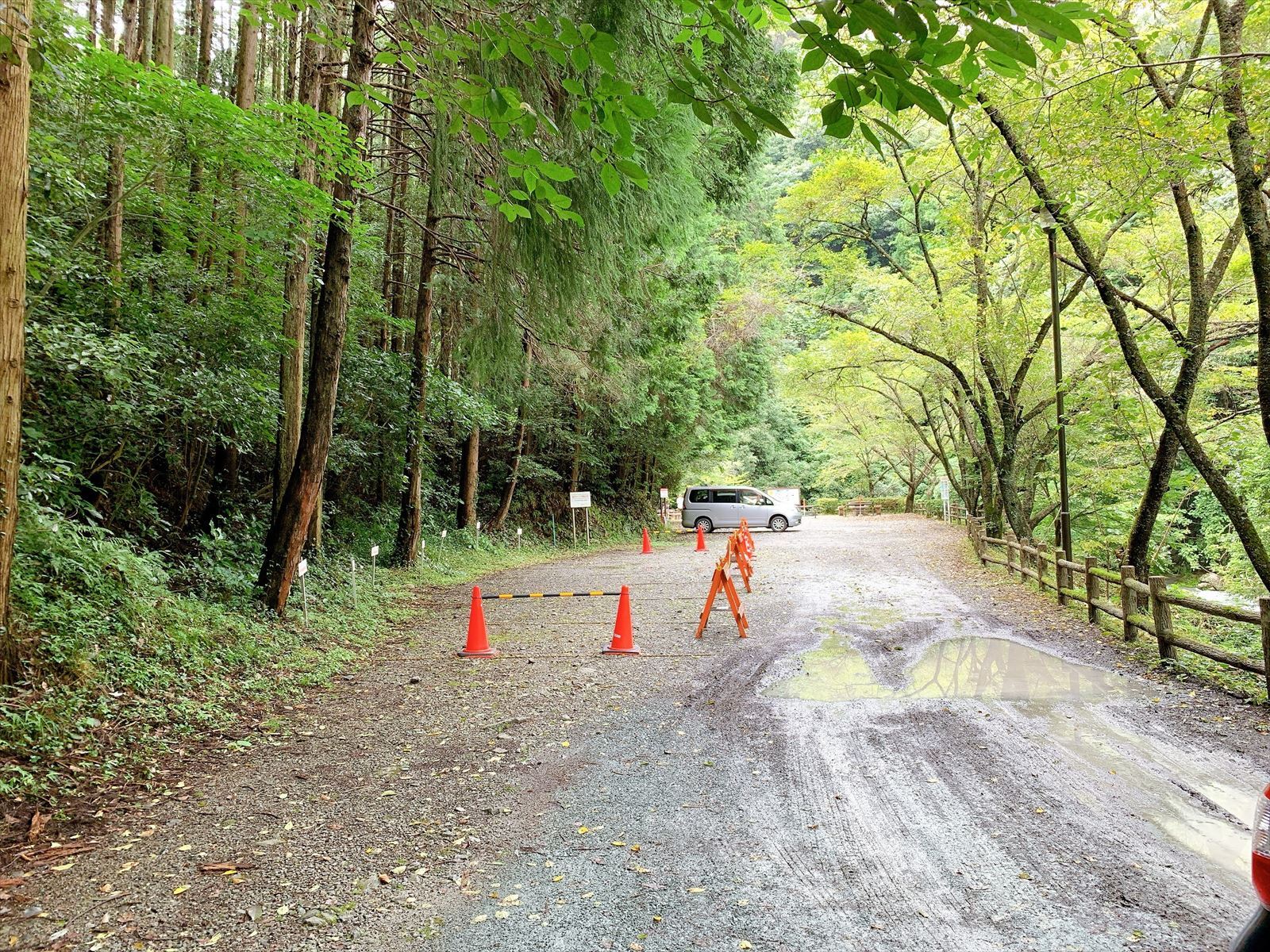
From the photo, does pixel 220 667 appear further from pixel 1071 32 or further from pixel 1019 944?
pixel 1071 32

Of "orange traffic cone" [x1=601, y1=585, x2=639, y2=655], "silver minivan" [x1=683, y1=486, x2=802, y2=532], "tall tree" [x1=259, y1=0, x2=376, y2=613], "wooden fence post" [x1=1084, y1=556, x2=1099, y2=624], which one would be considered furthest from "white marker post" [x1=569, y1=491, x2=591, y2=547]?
"wooden fence post" [x1=1084, y1=556, x2=1099, y2=624]

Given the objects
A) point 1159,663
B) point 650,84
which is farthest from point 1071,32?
point 1159,663

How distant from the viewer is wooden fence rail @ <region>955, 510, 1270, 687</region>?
6.36 metres

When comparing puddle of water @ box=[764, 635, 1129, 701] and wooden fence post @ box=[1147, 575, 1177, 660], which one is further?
wooden fence post @ box=[1147, 575, 1177, 660]

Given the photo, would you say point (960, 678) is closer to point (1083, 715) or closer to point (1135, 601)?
point (1083, 715)

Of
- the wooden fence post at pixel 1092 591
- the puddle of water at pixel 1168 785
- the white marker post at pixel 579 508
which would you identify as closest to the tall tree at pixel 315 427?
the puddle of water at pixel 1168 785

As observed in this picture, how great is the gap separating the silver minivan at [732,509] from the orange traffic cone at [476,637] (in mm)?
19976

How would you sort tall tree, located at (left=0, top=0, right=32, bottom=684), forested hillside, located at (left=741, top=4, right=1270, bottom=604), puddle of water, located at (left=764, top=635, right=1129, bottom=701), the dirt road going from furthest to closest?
forested hillside, located at (left=741, top=4, right=1270, bottom=604), puddle of water, located at (left=764, top=635, right=1129, bottom=701), tall tree, located at (left=0, top=0, right=32, bottom=684), the dirt road

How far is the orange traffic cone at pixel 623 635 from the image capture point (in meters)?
7.92

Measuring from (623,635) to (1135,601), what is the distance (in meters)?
5.84

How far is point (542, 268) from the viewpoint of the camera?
26.5ft

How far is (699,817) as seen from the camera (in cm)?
399

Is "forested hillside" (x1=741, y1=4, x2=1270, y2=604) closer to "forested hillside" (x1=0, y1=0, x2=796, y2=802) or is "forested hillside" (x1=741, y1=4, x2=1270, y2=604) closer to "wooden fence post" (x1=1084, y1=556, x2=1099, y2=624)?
"wooden fence post" (x1=1084, y1=556, x2=1099, y2=624)

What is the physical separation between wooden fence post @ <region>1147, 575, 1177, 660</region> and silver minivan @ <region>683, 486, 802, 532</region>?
786 inches
